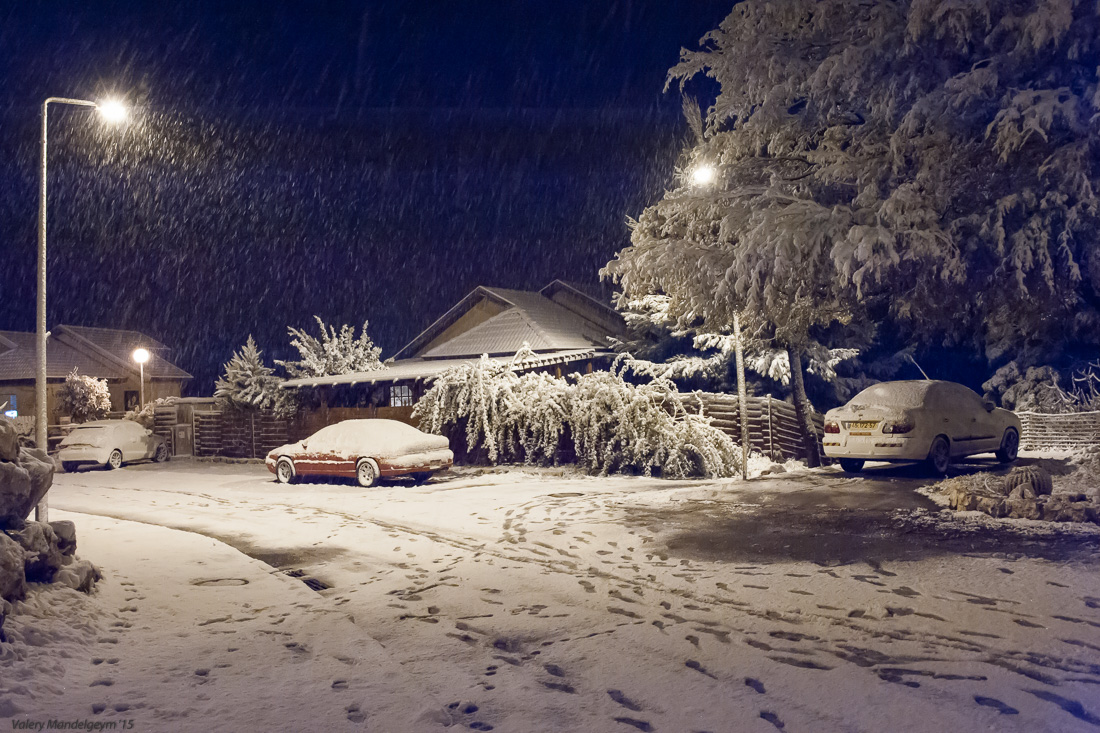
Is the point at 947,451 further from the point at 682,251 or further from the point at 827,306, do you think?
the point at 682,251

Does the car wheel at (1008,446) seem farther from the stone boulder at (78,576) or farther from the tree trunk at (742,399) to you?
the stone boulder at (78,576)

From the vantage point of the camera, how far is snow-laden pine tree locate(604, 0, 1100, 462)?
32.4 ft

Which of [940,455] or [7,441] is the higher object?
[7,441]

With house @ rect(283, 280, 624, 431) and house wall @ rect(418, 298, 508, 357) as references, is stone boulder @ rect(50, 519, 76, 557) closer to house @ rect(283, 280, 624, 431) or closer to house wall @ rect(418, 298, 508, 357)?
house @ rect(283, 280, 624, 431)

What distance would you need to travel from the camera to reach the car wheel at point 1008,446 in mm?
16391

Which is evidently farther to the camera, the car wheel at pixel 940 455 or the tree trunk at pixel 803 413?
the tree trunk at pixel 803 413

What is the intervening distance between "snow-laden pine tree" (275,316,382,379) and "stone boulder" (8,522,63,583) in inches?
955

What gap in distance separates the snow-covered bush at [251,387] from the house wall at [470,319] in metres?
9.48

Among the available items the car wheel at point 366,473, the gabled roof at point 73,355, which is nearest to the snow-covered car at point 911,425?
the car wheel at point 366,473

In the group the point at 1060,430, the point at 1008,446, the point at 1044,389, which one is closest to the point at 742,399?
the point at 1008,446

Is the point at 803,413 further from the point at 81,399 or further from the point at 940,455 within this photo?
the point at 81,399

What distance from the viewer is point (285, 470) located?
1856 centimetres

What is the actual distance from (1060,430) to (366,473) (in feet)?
71.5

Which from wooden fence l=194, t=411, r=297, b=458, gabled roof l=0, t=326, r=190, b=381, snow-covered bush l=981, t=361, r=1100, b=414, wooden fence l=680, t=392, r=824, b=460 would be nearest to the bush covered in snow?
wooden fence l=680, t=392, r=824, b=460
